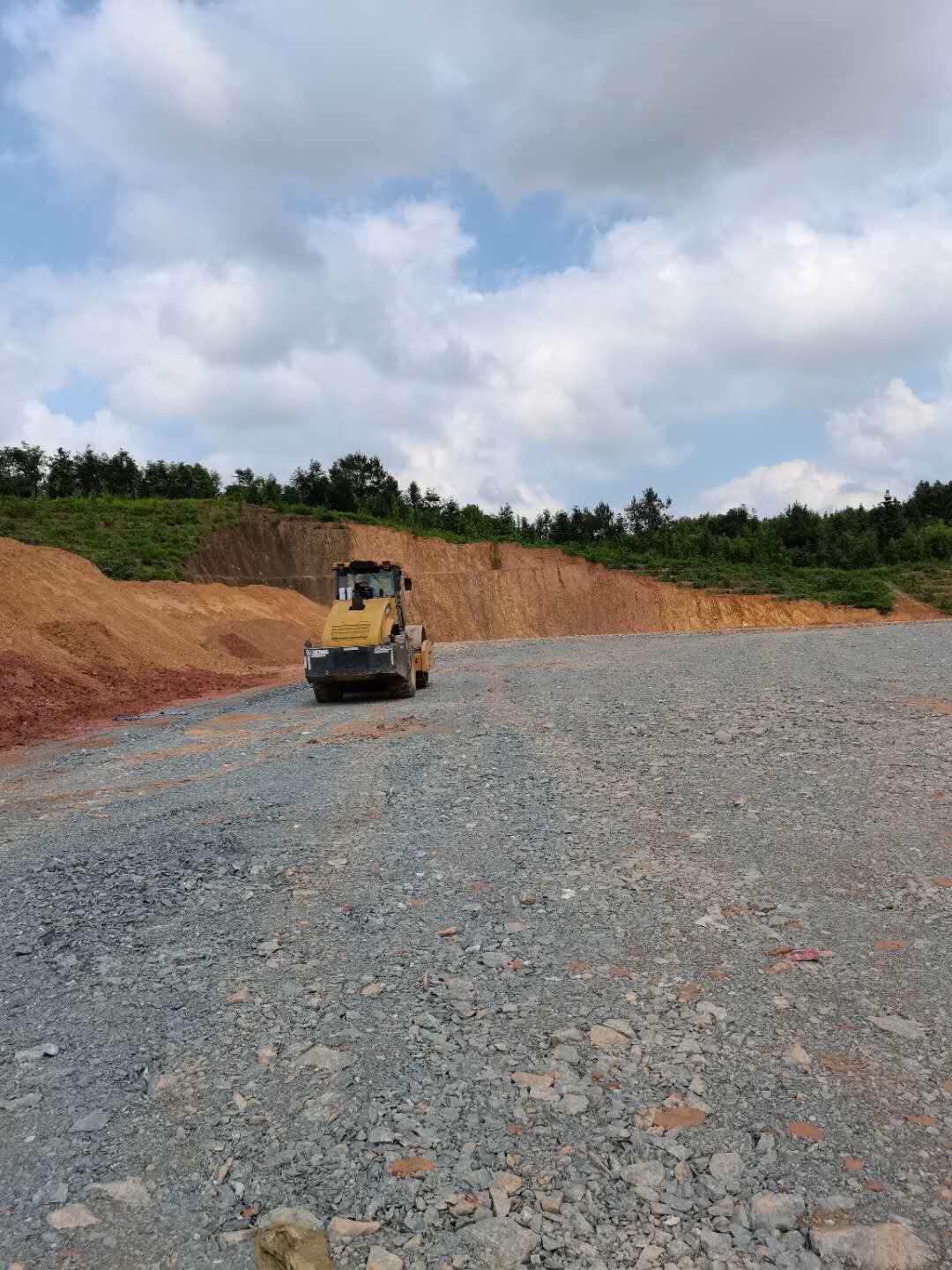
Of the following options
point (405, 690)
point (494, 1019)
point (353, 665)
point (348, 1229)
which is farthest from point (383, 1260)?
point (405, 690)

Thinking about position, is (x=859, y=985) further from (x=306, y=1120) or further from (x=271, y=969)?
(x=271, y=969)

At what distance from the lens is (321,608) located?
146 ft

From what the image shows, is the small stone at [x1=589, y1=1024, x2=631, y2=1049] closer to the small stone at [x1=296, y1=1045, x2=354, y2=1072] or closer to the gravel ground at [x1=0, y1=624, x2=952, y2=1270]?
the gravel ground at [x1=0, y1=624, x2=952, y2=1270]

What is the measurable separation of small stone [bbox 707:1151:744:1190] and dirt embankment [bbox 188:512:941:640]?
4546cm

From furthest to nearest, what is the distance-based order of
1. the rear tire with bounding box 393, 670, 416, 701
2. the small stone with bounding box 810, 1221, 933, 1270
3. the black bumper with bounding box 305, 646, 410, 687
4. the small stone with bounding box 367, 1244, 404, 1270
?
the rear tire with bounding box 393, 670, 416, 701, the black bumper with bounding box 305, 646, 410, 687, the small stone with bounding box 367, 1244, 404, 1270, the small stone with bounding box 810, 1221, 933, 1270

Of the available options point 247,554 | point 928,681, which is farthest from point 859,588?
point 928,681

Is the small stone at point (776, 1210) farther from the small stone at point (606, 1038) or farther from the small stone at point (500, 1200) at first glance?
the small stone at point (606, 1038)

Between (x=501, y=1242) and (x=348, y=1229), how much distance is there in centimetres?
55

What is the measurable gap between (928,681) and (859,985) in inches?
447

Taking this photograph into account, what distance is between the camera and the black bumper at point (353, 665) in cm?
1636

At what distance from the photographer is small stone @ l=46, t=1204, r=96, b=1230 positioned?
10.0 ft

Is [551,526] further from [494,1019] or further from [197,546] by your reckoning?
[494,1019]

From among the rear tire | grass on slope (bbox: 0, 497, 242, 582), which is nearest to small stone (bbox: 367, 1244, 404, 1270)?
the rear tire

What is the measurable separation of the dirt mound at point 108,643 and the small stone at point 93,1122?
12755mm
